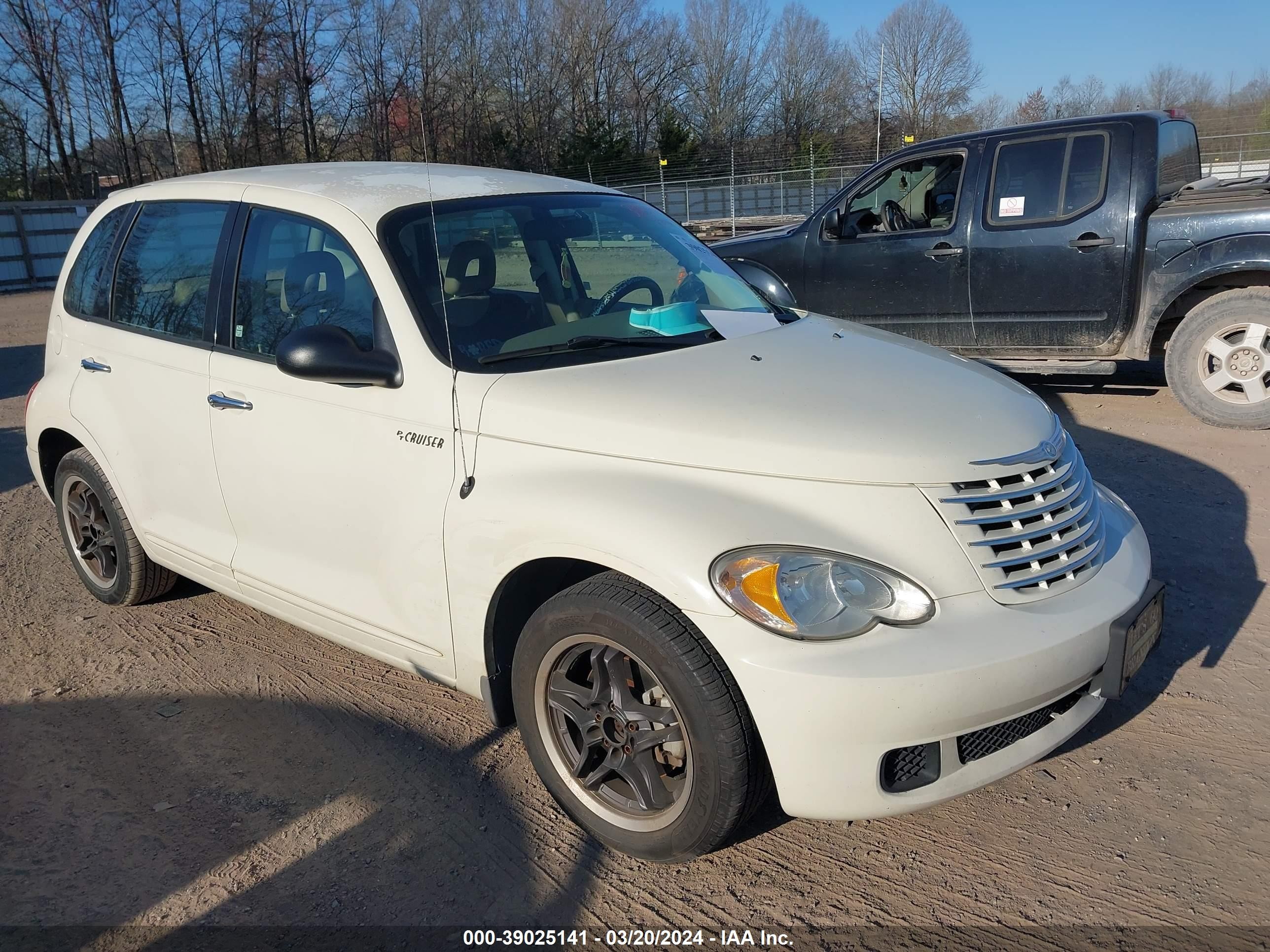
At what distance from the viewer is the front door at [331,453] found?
10.1ft

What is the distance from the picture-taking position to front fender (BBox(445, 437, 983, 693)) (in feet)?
8.14

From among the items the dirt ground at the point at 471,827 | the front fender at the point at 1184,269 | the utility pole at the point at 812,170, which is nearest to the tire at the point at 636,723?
the dirt ground at the point at 471,827

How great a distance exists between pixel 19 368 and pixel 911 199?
33.3 feet

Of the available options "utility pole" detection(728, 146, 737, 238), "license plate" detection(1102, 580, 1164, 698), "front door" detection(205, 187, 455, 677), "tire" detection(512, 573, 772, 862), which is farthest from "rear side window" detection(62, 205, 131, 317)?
"utility pole" detection(728, 146, 737, 238)

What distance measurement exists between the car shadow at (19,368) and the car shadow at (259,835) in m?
7.16

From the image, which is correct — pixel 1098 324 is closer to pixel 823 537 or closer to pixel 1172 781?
pixel 1172 781

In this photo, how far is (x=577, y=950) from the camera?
250 cm

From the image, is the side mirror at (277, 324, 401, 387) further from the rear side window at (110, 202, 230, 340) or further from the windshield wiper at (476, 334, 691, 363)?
the rear side window at (110, 202, 230, 340)

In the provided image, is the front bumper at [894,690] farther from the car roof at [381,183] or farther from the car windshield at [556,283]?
the car roof at [381,183]

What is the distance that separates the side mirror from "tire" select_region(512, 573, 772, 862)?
2.94 feet

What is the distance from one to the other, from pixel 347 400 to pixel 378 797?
1.27 m

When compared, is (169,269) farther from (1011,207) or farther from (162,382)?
(1011,207)

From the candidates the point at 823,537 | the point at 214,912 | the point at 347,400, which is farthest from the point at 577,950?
the point at 347,400

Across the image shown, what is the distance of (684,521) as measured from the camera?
8.30 feet
